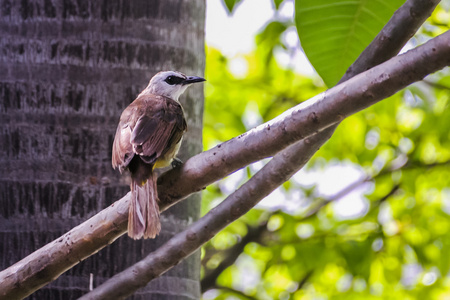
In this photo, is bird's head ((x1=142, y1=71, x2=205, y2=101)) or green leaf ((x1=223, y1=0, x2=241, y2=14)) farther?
bird's head ((x1=142, y1=71, x2=205, y2=101))

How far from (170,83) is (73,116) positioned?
80 cm

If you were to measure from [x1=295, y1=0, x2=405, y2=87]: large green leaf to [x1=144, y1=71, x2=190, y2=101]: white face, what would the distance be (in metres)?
1.31

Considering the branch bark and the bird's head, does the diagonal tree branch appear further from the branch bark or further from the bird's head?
the bird's head

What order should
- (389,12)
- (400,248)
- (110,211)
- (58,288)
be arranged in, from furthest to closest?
(400,248)
(58,288)
(110,211)
(389,12)

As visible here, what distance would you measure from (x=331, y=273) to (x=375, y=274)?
1116 millimetres

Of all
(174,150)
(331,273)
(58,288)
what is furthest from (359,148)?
(58,288)

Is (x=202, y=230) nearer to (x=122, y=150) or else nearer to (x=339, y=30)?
(x=122, y=150)

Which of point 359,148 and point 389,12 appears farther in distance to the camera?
point 359,148

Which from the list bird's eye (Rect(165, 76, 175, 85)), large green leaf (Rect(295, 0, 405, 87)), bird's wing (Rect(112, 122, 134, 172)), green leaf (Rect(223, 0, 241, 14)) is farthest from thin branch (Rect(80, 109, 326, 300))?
bird's eye (Rect(165, 76, 175, 85))

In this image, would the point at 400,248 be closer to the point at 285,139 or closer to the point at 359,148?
the point at 359,148

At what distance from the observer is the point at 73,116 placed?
3.13 m

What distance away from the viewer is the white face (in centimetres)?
350

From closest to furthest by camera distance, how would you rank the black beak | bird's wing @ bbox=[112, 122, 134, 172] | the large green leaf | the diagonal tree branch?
the large green leaf, the diagonal tree branch, bird's wing @ bbox=[112, 122, 134, 172], the black beak

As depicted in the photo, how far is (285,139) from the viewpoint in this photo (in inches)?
77.8
